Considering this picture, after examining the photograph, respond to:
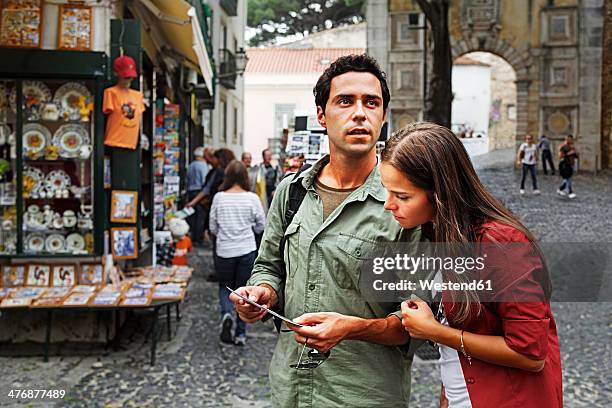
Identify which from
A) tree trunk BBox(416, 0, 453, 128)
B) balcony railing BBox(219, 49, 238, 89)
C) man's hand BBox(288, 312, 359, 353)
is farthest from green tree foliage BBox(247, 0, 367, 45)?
man's hand BBox(288, 312, 359, 353)

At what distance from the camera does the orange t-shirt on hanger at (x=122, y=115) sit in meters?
6.15

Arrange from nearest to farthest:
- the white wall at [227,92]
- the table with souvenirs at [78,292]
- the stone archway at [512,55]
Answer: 1. the table with souvenirs at [78,292]
2. the white wall at [227,92]
3. the stone archway at [512,55]

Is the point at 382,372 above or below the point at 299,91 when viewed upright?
below

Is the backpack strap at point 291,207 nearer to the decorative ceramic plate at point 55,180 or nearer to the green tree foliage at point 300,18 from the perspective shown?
the decorative ceramic plate at point 55,180

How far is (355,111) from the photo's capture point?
2.23 m

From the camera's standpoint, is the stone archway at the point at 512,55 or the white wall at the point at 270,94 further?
the white wall at the point at 270,94

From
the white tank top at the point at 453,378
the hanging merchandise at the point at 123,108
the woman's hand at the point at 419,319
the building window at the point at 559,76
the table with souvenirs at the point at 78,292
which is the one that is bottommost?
the table with souvenirs at the point at 78,292

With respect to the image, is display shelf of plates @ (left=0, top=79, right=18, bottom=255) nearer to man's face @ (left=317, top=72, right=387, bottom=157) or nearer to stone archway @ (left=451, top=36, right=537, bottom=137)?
man's face @ (left=317, top=72, right=387, bottom=157)

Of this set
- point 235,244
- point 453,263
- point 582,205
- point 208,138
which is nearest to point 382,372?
point 453,263

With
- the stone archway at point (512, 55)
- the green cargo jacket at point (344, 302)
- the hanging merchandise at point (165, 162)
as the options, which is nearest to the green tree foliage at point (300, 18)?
the stone archway at point (512, 55)

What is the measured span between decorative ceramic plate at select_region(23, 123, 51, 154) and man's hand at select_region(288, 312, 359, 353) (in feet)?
15.8

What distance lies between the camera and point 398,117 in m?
24.8

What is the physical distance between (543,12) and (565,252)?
25.8 m

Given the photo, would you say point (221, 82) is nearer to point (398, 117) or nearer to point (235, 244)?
point (398, 117)
